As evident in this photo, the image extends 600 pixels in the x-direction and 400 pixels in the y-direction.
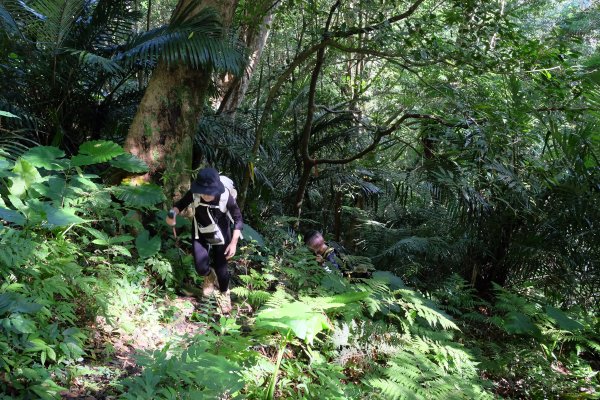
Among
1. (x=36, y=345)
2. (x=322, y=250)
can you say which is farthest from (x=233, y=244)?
(x=36, y=345)

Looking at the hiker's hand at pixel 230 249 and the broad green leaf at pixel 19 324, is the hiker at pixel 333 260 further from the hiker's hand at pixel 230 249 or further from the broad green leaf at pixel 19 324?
the broad green leaf at pixel 19 324

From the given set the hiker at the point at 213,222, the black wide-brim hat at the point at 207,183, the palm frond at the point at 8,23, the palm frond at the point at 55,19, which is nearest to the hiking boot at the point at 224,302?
the hiker at the point at 213,222

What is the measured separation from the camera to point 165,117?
530 cm

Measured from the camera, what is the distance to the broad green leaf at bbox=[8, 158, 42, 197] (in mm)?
3807

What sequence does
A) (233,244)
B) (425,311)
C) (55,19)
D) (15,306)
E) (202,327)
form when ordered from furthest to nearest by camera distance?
1. (55,19)
2. (233,244)
3. (425,311)
4. (202,327)
5. (15,306)

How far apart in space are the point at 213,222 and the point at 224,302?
824 mm

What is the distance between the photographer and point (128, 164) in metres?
4.56

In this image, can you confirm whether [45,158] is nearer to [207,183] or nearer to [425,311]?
[207,183]

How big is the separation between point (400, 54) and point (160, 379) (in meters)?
4.42

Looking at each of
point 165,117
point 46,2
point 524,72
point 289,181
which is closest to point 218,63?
point 165,117

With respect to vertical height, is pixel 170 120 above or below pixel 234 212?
above

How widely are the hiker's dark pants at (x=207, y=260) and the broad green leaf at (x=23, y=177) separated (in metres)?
1.37

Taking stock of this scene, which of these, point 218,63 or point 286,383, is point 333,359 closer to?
point 286,383

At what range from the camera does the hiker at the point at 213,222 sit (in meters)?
4.25
